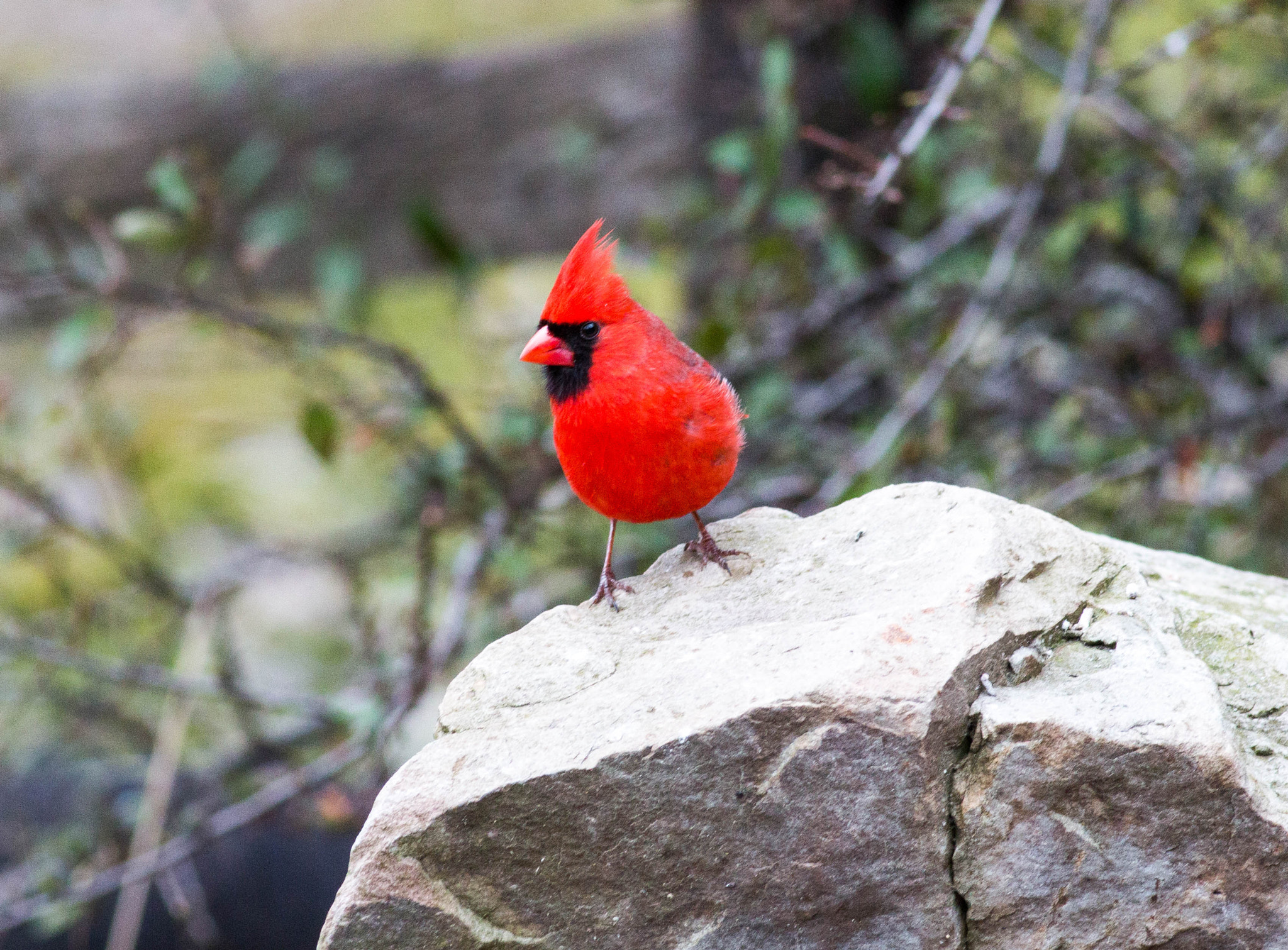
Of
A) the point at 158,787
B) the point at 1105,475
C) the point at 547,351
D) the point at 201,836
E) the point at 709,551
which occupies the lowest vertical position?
the point at 201,836

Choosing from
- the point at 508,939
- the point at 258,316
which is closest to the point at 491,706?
the point at 508,939

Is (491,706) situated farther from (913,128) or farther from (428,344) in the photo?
(428,344)

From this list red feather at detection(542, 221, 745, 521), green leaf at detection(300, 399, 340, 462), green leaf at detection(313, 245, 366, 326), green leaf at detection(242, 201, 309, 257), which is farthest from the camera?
green leaf at detection(313, 245, 366, 326)

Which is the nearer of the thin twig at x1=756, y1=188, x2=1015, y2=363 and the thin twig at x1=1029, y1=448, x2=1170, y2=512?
the thin twig at x1=1029, y1=448, x2=1170, y2=512

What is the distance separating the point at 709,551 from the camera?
198 cm

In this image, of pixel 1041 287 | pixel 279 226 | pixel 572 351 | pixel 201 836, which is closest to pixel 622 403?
pixel 572 351

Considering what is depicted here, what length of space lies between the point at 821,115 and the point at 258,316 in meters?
1.95

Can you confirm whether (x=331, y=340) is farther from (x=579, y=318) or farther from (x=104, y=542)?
(x=579, y=318)

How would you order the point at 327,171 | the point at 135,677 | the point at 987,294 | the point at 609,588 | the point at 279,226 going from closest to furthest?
the point at 609,588 < the point at 987,294 < the point at 135,677 < the point at 279,226 < the point at 327,171

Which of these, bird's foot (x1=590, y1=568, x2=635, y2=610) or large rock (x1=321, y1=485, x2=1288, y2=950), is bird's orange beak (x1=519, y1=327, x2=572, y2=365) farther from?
large rock (x1=321, y1=485, x2=1288, y2=950)

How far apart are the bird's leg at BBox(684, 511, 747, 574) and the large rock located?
1.20ft

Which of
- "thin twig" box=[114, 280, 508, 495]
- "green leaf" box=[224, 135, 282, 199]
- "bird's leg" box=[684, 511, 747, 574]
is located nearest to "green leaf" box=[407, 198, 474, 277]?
"thin twig" box=[114, 280, 508, 495]

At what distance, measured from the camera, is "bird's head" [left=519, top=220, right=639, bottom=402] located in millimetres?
1931

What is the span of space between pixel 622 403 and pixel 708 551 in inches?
11.4
